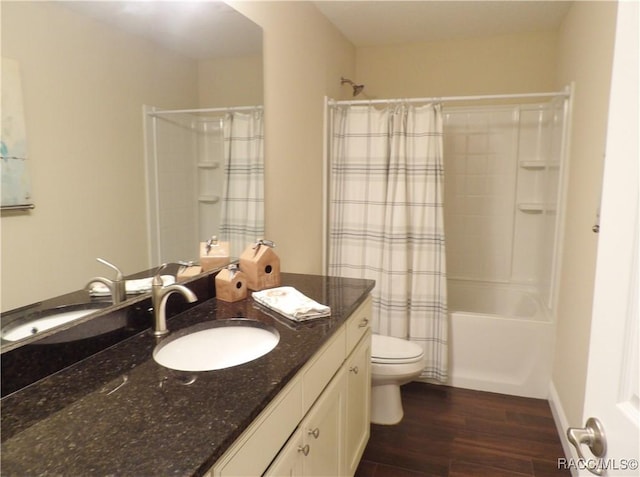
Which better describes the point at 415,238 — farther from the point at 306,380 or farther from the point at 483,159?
the point at 306,380

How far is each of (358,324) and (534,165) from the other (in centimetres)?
213

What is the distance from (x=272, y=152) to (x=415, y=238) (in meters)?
1.05

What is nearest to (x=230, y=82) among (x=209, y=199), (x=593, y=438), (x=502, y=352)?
(x=209, y=199)

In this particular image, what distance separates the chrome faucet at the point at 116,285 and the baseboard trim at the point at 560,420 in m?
2.03

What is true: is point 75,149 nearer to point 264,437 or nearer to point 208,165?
point 208,165

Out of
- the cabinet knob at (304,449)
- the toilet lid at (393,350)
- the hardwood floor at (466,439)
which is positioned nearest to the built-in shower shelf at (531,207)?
the hardwood floor at (466,439)

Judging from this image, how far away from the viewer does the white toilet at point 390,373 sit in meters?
2.32

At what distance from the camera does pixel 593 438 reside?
2.43 ft

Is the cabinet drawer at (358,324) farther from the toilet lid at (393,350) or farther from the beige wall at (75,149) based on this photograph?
the beige wall at (75,149)

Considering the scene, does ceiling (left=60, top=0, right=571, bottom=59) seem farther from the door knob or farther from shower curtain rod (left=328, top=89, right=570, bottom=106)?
the door knob

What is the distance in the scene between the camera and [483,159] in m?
3.37

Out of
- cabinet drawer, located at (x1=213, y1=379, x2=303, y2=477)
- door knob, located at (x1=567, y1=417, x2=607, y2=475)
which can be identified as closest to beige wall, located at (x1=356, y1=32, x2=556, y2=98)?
Result: cabinet drawer, located at (x1=213, y1=379, x2=303, y2=477)

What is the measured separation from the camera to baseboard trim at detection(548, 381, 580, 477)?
2.08m

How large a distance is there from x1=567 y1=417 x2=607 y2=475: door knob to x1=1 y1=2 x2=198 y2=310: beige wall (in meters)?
1.19
